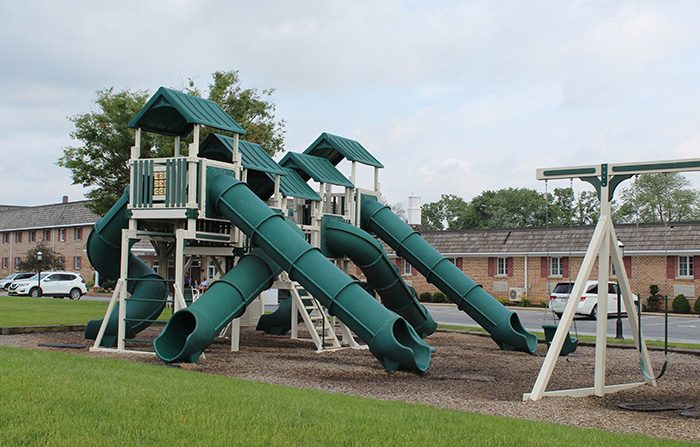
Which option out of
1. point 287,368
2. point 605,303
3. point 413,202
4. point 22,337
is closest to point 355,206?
point 287,368

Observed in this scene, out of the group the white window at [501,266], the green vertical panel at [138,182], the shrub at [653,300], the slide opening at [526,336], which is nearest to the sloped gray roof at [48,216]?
the white window at [501,266]

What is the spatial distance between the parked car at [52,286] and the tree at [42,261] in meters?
14.3

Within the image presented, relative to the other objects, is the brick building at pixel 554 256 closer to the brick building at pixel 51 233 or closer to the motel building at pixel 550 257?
the motel building at pixel 550 257

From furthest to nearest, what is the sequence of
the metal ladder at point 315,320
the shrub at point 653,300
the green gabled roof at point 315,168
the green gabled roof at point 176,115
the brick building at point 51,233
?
the brick building at point 51,233, the shrub at point 653,300, the green gabled roof at point 315,168, the metal ladder at point 315,320, the green gabled roof at point 176,115

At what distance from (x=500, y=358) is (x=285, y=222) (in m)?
5.19

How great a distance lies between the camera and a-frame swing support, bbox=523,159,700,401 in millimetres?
11328

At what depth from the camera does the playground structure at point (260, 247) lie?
48.4 ft

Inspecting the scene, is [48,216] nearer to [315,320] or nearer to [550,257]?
[550,257]

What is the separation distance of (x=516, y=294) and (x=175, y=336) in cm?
3176

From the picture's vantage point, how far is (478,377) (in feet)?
45.7

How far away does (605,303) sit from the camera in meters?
12.0

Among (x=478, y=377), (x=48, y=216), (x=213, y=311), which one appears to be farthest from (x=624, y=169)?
(x=48, y=216)

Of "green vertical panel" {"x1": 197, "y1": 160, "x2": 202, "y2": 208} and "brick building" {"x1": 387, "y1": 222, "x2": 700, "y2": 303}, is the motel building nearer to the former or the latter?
"brick building" {"x1": 387, "y1": 222, "x2": 700, "y2": 303}

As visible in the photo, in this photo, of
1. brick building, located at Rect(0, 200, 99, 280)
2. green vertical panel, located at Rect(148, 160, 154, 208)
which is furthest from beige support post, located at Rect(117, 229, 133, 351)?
brick building, located at Rect(0, 200, 99, 280)
